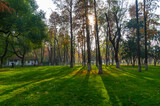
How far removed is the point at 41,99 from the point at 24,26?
742 inches

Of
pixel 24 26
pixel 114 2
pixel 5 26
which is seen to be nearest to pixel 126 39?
pixel 114 2

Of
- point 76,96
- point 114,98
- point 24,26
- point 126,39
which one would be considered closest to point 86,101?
point 76,96

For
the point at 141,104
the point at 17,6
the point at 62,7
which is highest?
the point at 62,7

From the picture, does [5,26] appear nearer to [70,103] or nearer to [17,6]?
[17,6]

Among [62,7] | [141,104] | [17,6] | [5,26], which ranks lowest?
[141,104]

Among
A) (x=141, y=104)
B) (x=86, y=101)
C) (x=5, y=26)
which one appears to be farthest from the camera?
(x=5, y=26)

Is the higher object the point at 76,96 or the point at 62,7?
the point at 62,7

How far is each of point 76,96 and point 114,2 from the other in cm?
2692

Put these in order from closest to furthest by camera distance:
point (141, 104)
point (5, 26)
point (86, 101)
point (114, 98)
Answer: point (141, 104), point (86, 101), point (114, 98), point (5, 26)

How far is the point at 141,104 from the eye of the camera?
20.6ft

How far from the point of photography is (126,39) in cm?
4134

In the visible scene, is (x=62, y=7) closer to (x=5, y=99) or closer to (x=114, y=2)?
(x=114, y=2)

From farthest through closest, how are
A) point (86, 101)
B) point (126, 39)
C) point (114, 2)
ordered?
point (126, 39)
point (114, 2)
point (86, 101)

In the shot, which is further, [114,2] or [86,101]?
[114,2]
